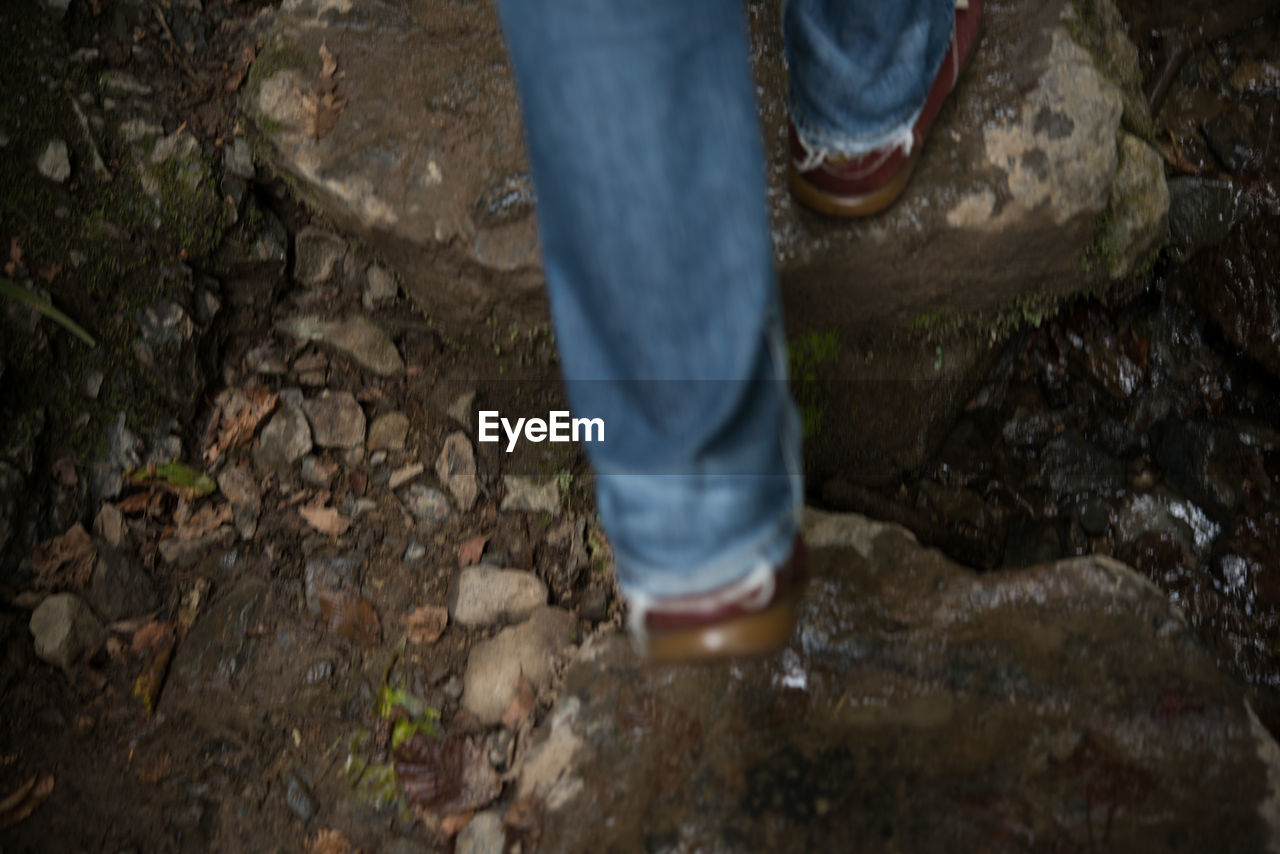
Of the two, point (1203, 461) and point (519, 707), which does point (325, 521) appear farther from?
point (1203, 461)

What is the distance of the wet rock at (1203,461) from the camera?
2.38 meters

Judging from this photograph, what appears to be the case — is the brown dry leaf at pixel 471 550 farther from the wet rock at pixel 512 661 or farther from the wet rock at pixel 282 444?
the wet rock at pixel 282 444

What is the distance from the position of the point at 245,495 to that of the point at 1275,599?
2769 millimetres

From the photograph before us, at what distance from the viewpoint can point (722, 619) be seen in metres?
1.11

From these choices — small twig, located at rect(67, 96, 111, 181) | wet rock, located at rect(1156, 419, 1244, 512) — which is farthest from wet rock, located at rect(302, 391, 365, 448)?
wet rock, located at rect(1156, 419, 1244, 512)

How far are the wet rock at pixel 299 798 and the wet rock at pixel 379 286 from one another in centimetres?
124

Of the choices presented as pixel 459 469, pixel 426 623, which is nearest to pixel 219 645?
pixel 426 623

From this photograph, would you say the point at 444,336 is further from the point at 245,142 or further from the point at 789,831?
the point at 789,831

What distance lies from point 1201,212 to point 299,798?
2942 millimetres

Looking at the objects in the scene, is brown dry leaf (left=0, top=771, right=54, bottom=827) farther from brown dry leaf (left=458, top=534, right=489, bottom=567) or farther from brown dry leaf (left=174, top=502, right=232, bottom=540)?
brown dry leaf (left=458, top=534, right=489, bottom=567)

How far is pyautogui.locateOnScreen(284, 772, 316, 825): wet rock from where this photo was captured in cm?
195

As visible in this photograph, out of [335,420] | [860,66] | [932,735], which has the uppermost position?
[860,66]

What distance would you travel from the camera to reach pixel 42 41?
2.09 meters

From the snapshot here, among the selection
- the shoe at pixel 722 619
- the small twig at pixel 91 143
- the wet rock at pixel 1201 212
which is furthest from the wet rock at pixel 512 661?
the wet rock at pixel 1201 212
